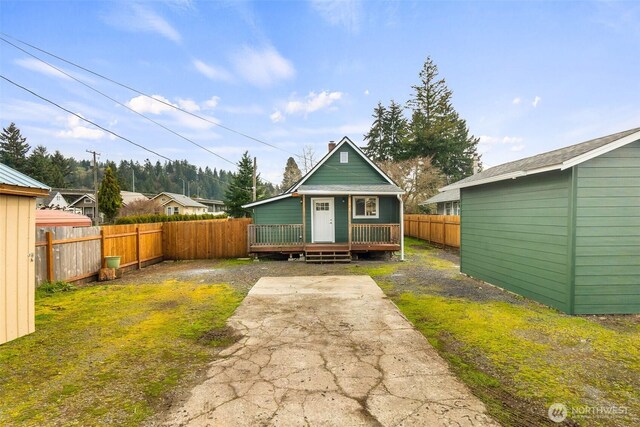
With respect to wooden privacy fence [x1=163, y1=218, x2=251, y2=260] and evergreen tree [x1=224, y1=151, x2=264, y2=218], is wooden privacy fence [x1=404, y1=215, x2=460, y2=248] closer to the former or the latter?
wooden privacy fence [x1=163, y1=218, x2=251, y2=260]

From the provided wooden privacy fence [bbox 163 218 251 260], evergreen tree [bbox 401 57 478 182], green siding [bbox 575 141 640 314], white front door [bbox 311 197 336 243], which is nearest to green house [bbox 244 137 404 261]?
white front door [bbox 311 197 336 243]

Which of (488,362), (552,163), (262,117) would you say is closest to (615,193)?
(552,163)

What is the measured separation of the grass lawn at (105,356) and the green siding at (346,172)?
851cm

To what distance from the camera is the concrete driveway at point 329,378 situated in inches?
98.2

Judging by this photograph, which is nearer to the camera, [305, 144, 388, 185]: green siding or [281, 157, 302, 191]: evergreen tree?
[305, 144, 388, 185]: green siding

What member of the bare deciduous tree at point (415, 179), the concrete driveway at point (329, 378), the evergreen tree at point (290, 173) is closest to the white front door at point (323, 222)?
the concrete driveway at point (329, 378)

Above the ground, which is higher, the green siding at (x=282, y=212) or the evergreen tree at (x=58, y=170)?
the evergreen tree at (x=58, y=170)

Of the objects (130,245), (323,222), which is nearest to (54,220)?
(130,245)

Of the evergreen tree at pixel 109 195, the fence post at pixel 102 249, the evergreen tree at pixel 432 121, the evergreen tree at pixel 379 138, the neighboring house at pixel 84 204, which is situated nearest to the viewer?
the fence post at pixel 102 249

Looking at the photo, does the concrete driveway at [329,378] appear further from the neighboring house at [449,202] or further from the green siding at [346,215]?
the neighboring house at [449,202]

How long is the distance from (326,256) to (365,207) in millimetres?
3190

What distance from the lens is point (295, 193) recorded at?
1228 centimetres

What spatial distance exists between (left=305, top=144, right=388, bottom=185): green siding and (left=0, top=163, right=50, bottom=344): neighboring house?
1045cm

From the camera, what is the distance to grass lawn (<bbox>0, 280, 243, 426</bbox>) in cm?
268
